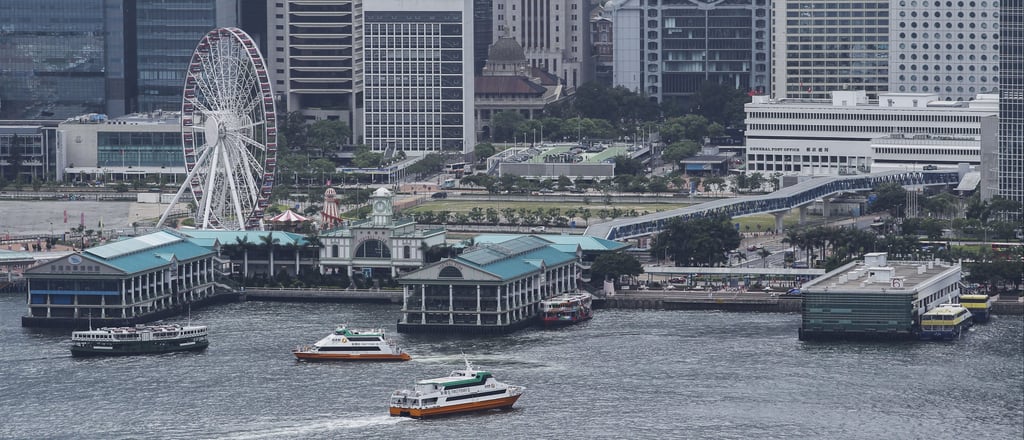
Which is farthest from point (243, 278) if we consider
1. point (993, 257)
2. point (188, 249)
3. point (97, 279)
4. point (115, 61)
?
point (115, 61)

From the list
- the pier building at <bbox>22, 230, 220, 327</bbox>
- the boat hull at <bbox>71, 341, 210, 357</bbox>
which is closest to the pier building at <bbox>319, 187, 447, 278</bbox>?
the pier building at <bbox>22, 230, 220, 327</bbox>

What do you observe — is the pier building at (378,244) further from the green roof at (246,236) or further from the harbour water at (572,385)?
the harbour water at (572,385)

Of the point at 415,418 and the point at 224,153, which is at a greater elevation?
the point at 224,153

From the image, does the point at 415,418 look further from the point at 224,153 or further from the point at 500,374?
the point at 224,153

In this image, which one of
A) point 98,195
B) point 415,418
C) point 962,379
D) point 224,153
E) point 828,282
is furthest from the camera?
point 98,195

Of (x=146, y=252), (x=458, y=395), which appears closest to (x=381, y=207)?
(x=146, y=252)
